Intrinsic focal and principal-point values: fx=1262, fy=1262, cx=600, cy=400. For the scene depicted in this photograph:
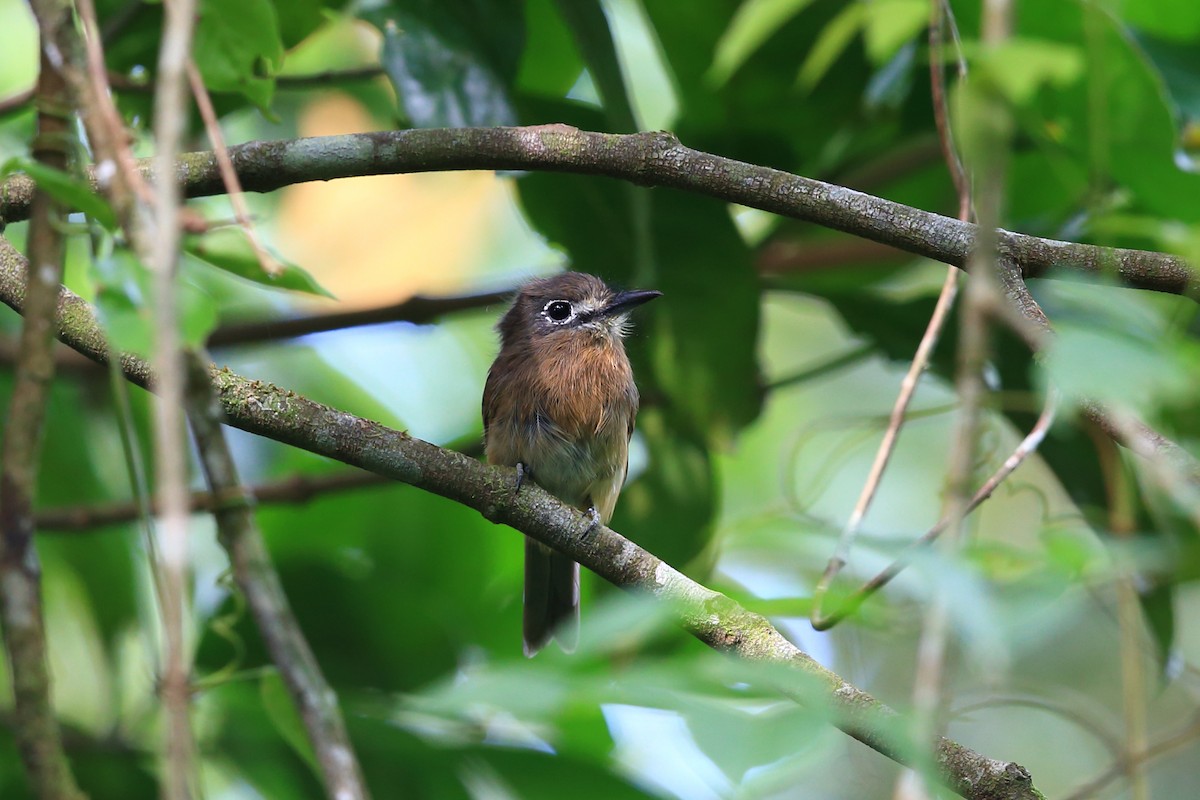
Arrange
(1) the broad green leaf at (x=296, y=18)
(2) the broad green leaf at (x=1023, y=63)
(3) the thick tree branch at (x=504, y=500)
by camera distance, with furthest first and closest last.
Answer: (1) the broad green leaf at (x=296, y=18) < (3) the thick tree branch at (x=504, y=500) < (2) the broad green leaf at (x=1023, y=63)

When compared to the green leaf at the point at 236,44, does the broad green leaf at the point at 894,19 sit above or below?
below

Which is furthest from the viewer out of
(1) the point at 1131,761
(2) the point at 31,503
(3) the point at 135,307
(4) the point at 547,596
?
(4) the point at 547,596

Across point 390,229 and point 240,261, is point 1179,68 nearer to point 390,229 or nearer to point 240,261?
point 240,261

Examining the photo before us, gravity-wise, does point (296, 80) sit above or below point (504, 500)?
above

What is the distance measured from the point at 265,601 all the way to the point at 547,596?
190 centimetres

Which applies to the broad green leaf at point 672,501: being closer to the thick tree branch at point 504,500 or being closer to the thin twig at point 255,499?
the thin twig at point 255,499

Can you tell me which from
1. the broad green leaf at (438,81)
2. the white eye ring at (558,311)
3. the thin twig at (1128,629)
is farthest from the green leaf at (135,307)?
the white eye ring at (558,311)

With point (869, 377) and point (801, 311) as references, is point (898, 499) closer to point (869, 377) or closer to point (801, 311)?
point (869, 377)

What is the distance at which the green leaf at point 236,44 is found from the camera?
99.6 inches

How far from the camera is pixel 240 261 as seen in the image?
9.25 ft

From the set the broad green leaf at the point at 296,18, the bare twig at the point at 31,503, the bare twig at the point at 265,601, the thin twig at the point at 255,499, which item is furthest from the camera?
the thin twig at the point at 255,499

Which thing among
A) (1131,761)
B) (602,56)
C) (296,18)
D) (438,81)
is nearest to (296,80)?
(296,18)

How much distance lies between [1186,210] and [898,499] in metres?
4.29

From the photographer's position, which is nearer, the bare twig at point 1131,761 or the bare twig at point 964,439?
the bare twig at point 964,439
